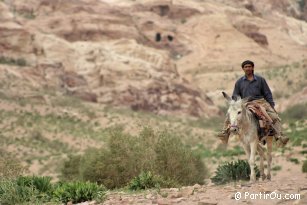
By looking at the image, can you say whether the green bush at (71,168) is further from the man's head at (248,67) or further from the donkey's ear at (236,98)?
the donkey's ear at (236,98)

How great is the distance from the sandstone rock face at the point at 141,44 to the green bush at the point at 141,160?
34.2 m

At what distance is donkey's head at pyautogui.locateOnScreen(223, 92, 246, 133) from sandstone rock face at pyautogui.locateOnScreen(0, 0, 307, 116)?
44.6m

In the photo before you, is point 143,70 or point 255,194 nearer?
point 255,194

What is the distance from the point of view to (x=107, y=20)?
233 feet

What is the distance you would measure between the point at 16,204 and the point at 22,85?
134 feet

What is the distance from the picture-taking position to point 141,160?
1908 centimetres

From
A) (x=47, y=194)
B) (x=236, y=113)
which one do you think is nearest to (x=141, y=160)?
(x=47, y=194)

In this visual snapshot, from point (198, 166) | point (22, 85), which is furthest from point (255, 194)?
point (22, 85)

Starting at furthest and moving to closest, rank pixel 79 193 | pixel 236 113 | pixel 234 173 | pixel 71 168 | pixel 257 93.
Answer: pixel 71 168, pixel 234 173, pixel 257 93, pixel 79 193, pixel 236 113

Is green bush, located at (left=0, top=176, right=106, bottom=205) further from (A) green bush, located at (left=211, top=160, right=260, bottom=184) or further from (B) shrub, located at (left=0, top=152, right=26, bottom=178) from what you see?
(A) green bush, located at (left=211, top=160, right=260, bottom=184)

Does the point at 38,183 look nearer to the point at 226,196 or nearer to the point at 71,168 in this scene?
the point at 226,196

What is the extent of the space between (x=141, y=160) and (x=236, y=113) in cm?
924

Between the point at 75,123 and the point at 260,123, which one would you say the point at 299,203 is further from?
the point at 75,123

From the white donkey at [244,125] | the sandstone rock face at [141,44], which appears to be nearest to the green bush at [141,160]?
the white donkey at [244,125]
